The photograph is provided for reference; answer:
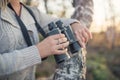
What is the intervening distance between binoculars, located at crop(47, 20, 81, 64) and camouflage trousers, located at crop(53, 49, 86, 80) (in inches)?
6.3

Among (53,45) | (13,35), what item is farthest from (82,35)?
(13,35)

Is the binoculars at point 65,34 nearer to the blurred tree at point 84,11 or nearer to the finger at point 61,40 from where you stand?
the finger at point 61,40

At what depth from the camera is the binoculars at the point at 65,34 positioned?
2213 mm

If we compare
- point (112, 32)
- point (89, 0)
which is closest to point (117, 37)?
point (112, 32)

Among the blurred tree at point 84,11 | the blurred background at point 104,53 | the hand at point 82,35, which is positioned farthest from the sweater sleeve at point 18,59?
the blurred background at point 104,53

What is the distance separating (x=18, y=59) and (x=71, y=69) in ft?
1.52

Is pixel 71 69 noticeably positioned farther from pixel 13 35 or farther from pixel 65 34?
pixel 13 35

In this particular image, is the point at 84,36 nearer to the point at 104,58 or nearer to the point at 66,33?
the point at 66,33

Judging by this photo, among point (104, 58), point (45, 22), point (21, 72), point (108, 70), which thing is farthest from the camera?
point (104, 58)

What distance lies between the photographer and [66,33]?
7.38 feet

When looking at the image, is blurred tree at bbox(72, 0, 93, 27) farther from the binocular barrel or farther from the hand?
the binocular barrel

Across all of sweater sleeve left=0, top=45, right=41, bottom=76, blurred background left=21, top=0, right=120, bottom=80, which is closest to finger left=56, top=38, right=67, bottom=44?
sweater sleeve left=0, top=45, right=41, bottom=76

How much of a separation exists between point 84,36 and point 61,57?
0.26m

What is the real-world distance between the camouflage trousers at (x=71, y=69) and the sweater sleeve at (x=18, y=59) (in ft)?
1.07
